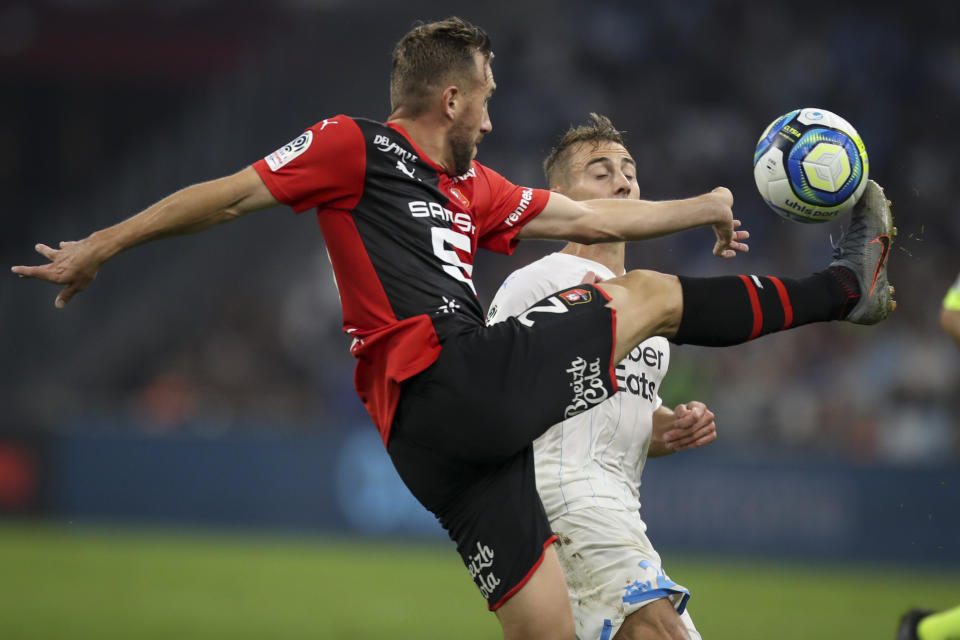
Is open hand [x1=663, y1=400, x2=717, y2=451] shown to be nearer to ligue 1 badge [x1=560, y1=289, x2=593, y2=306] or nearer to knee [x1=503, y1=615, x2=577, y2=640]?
ligue 1 badge [x1=560, y1=289, x2=593, y2=306]

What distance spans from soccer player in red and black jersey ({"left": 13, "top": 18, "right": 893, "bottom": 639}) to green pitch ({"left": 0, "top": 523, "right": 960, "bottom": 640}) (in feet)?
16.3

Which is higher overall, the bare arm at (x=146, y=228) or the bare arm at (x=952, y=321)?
the bare arm at (x=146, y=228)

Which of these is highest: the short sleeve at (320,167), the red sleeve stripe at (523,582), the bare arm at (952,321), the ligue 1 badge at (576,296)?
the short sleeve at (320,167)

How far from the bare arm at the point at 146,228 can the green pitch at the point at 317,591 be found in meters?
5.33

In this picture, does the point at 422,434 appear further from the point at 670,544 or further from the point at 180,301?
the point at 180,301

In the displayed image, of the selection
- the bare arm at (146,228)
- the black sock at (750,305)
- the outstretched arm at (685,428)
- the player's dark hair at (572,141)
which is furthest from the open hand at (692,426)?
the bare arm at (146,228)

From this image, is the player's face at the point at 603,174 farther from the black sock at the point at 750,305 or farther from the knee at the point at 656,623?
the knee at the point at 656,623

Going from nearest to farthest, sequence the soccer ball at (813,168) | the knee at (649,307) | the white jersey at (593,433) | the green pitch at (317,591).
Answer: the knee at (649,307), the soccer ball at (813,168), the white jersey at (593,433), the green pitch at (317,591)

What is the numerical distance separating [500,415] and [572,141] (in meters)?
2.25

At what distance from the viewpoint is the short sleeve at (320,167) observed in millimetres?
4355

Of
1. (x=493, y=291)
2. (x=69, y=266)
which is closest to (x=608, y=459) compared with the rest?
(x=69, y=266)

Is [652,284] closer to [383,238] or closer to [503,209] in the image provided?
[503,209]

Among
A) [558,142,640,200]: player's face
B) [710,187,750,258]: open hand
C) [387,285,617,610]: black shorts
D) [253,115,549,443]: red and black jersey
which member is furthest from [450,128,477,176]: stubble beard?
[558,142,640,200]: player's face

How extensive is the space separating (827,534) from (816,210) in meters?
8.79
